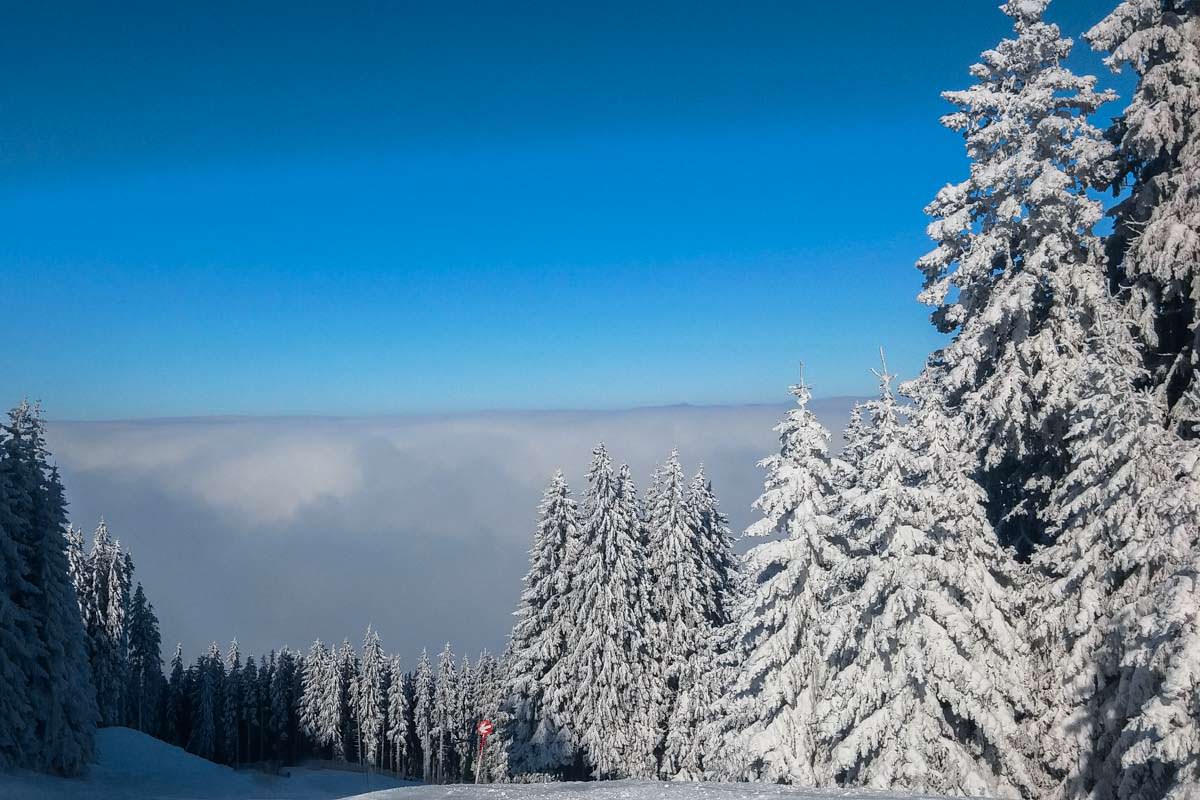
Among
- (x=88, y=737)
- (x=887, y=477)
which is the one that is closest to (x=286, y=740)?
(x=88, y=737)

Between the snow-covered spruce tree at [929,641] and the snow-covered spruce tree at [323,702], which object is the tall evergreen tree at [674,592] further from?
the snow-covered spruce tree at [323,702]

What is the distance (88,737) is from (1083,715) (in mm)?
39405

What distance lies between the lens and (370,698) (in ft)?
298

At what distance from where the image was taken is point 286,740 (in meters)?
96.8

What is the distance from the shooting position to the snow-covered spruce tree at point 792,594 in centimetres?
2177

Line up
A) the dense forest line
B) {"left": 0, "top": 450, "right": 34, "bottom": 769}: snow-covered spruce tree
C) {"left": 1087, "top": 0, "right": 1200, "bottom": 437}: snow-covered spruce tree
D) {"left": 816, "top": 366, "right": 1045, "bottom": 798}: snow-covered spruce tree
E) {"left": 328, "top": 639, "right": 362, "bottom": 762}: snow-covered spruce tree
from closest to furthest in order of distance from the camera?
the dense forest line, {"left": 816, "top": 366, "right": 1045, "bottom": 798}: snow-covered spruce tree, {"left": 1087, "top": 0, "right": 1200, "bottom": 437}: snow-covered spruce tree, {"left": 0, "top": 450, "right": 34, "bottom": 769}: snow-covered spruce tree, {"left": 328, "top": 639, "right": 362, "bottom": 762}: snow-covered spruce tree

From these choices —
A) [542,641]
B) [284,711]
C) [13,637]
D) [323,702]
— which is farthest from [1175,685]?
[284,711]

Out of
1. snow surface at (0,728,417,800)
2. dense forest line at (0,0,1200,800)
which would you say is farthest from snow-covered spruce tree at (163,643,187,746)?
dense forest line at (0,0,1200,800)

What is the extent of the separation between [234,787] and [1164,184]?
4775cm

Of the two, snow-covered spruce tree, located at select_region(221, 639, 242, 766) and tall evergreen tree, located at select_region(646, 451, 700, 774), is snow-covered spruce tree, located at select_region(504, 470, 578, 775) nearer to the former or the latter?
tall evergreen tree, located at select_region(646, 451, 700, 774)

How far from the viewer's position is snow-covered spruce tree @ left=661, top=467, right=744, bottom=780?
3119cm

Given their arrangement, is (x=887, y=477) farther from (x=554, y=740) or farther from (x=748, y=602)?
(x=554, y=740)

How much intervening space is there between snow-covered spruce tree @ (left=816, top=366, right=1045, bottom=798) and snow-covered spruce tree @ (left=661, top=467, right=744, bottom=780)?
8480 millimetres

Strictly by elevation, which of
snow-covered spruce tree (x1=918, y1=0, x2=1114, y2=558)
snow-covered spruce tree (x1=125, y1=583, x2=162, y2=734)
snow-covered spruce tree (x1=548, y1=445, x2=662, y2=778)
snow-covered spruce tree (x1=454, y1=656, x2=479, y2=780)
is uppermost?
snow-covered spruce tree (x1=918, y1=0, x2=1114, y2=558)
